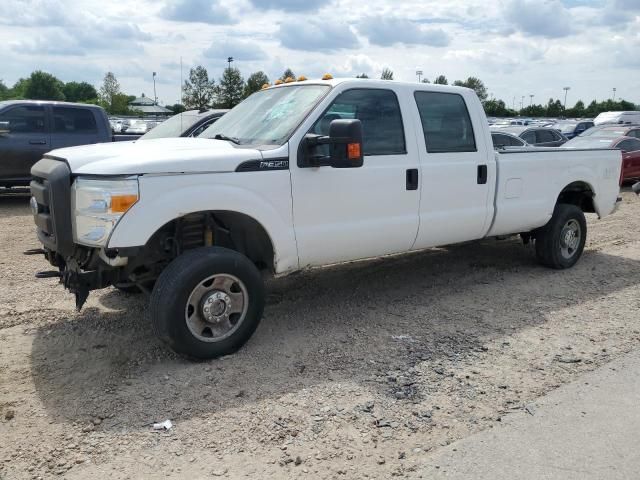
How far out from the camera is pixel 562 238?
7148 millimetres

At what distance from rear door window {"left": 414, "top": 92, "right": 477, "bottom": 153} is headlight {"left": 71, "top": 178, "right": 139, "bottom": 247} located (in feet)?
9.25

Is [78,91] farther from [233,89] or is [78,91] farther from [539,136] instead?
[539,136]

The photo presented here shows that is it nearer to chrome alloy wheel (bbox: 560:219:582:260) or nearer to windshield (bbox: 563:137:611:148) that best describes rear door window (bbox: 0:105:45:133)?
chrome alloy wheel (bbox: 560:219:582:260)

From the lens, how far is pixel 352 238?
16.8ft

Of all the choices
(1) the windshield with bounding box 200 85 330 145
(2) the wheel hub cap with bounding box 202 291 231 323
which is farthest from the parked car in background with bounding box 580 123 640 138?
(2) the wheel hub cap with bounding box 202 291 231 323

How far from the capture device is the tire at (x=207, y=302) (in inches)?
165

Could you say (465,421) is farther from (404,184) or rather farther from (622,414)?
(404,184)

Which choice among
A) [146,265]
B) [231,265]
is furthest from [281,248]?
[146,265]

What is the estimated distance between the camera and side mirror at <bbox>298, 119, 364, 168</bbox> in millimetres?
4473

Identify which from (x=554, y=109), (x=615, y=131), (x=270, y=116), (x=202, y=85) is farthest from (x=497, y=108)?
(x=270, y=116)

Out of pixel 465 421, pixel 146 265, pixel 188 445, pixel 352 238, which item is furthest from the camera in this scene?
pixel 352 238

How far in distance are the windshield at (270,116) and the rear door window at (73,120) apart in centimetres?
723

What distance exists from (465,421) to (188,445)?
1640mm

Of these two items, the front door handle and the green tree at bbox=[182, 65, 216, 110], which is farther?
the green tree at bbox=[182, 65, 216, 110]
